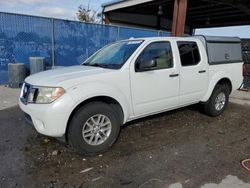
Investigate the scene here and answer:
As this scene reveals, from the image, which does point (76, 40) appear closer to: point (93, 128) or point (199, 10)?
point (93, 128)

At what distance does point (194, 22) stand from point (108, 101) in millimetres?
22917

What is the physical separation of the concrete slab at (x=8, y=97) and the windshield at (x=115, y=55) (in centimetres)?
310

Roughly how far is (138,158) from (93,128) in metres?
0.82

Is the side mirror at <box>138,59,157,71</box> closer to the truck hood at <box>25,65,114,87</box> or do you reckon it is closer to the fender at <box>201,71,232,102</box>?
the truck hood at <box>25,65,114,87</box>

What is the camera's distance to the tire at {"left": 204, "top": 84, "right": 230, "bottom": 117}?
5887mm

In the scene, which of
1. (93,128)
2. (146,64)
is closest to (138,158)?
A: (93,128)

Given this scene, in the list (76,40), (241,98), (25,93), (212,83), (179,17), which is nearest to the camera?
(25,93)

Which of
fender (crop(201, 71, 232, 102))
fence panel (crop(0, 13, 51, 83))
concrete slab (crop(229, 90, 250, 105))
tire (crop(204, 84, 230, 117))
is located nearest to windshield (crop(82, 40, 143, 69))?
fender (crop(201, 71, 232, 102))

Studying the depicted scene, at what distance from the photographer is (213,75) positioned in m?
5.75

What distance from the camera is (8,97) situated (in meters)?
7.61

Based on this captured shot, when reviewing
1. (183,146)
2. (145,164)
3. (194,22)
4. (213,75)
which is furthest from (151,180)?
(194,22)

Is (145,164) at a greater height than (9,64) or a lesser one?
lesser

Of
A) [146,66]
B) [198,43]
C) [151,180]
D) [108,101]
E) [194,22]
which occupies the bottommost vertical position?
[151,180]

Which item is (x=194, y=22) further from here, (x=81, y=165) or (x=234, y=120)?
(x=81, y=165)
